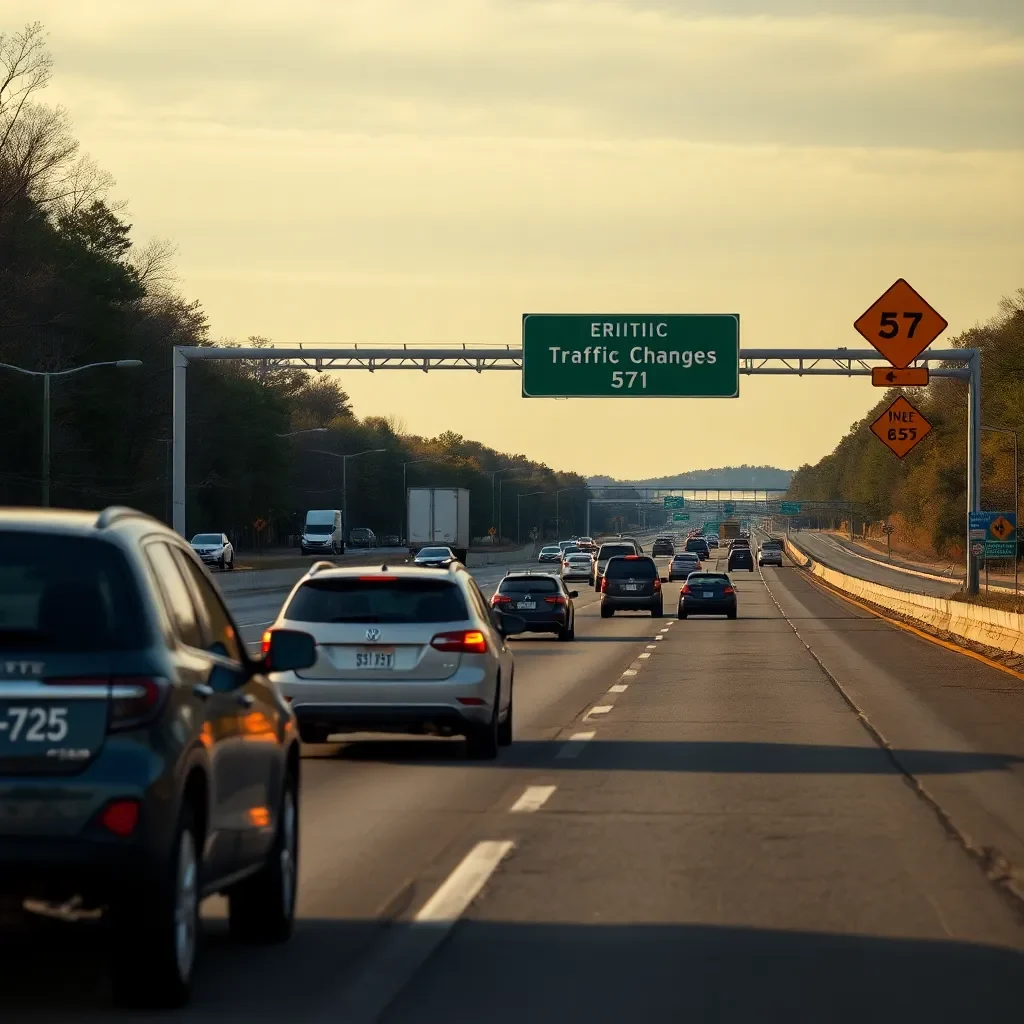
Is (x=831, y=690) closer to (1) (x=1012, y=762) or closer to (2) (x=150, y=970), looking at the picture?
(1) (x=1012, y=762)

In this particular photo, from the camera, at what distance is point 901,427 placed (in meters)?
46.0

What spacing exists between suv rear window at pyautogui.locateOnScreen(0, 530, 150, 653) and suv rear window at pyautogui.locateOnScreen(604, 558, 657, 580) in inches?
1859

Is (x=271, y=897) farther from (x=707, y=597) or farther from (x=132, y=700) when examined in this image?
(x=707, y=597)

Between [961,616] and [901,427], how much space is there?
5431 mm

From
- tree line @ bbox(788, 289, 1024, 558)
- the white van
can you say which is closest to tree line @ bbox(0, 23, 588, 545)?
the white van

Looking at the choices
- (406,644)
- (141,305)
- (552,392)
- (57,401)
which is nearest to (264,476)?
(141,305)

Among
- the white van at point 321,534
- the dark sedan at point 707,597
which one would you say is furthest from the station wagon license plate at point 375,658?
the white van at point 321,534

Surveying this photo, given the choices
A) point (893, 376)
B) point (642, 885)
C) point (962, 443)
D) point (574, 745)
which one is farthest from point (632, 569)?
point (962, 443)

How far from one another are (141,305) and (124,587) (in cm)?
11472

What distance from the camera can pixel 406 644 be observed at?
1634cm

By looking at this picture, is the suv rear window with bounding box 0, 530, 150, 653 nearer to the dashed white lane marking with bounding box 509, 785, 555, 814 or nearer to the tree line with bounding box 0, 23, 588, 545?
the dashed white lane marking with bounding box 509, 785, 555, 814

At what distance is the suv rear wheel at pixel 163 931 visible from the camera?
6512 mm

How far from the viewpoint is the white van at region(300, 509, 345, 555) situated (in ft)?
378

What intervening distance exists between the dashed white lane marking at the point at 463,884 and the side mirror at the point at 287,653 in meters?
1.46
